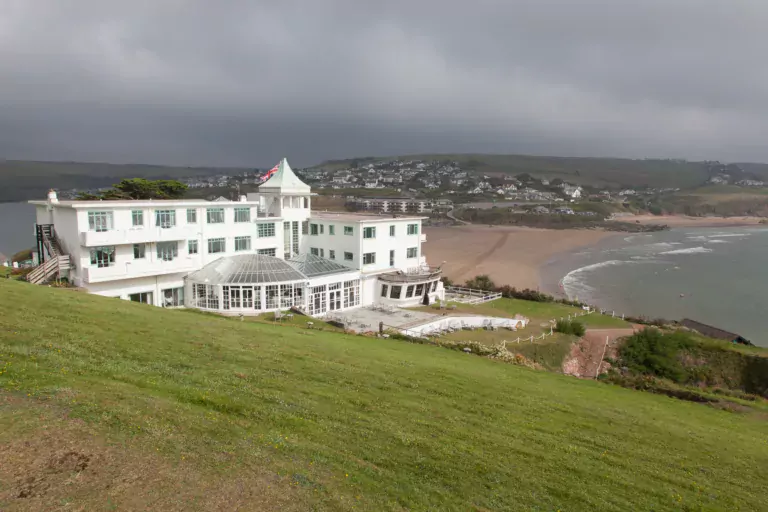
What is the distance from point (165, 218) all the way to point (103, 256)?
4.50 meters

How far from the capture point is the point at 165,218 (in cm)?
3262

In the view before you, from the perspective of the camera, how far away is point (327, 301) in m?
36.5

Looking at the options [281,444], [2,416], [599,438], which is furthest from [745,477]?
[2,416]

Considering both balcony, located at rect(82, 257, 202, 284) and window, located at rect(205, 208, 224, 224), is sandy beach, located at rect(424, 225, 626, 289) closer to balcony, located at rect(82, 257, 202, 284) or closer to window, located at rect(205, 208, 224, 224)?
window, located at rect(205, 208, 224, 224)

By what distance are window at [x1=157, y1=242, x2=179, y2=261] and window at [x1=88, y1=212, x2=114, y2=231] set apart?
3407 mm

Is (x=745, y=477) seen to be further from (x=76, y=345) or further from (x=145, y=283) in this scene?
(x=145, y=283)

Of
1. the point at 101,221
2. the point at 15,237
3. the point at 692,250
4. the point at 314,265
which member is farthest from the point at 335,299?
the point at 692,250

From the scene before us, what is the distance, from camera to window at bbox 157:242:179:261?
3262 cm

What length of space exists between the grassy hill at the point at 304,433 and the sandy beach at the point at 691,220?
15229cm

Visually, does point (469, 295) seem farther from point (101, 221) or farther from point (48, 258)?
point (48, 258)

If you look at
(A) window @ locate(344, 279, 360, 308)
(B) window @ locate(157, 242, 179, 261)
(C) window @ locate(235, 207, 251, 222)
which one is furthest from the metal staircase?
(A) window @ locate(344, 279, 360, 308)

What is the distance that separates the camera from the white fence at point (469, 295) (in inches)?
1705

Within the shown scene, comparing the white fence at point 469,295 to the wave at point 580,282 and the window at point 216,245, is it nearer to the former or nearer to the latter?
the wave at point 580,282

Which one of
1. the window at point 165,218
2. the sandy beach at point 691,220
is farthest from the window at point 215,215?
the sandy beach at point 691,220
